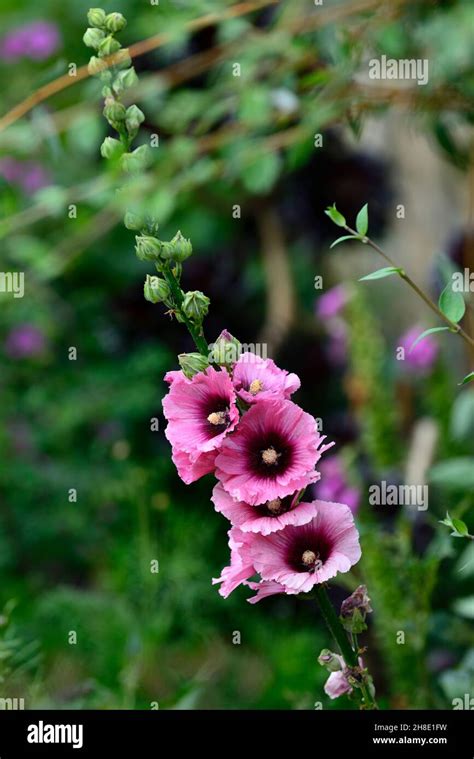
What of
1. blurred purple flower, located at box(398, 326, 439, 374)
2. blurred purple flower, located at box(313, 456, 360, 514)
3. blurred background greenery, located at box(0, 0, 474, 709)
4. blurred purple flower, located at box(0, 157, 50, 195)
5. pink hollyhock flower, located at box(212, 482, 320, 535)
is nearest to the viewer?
pink hollyhock flower, located at box(212, 482, 320, 535)

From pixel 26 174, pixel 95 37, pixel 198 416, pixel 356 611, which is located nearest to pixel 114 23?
pixel 95 37

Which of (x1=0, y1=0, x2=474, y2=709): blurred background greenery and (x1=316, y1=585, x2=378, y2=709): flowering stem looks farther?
(x1=0, y1=0, x2=474, y2=709): blurred background greenery

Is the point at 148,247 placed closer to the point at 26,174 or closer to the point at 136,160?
the point at 136,160

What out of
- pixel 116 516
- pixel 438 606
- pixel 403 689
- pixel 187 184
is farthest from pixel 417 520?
pixel 116 516

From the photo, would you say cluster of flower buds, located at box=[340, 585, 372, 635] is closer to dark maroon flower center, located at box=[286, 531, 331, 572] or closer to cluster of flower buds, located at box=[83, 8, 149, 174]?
dark maroon flower center, located at box=[286, 531, 331, 572]

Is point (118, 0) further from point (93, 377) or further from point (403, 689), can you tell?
point (403, 689)

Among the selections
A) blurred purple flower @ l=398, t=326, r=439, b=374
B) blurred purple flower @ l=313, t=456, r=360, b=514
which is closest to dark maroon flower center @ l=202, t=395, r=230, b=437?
blurred purple flower @ l=313, t=456, r=360, b=514
